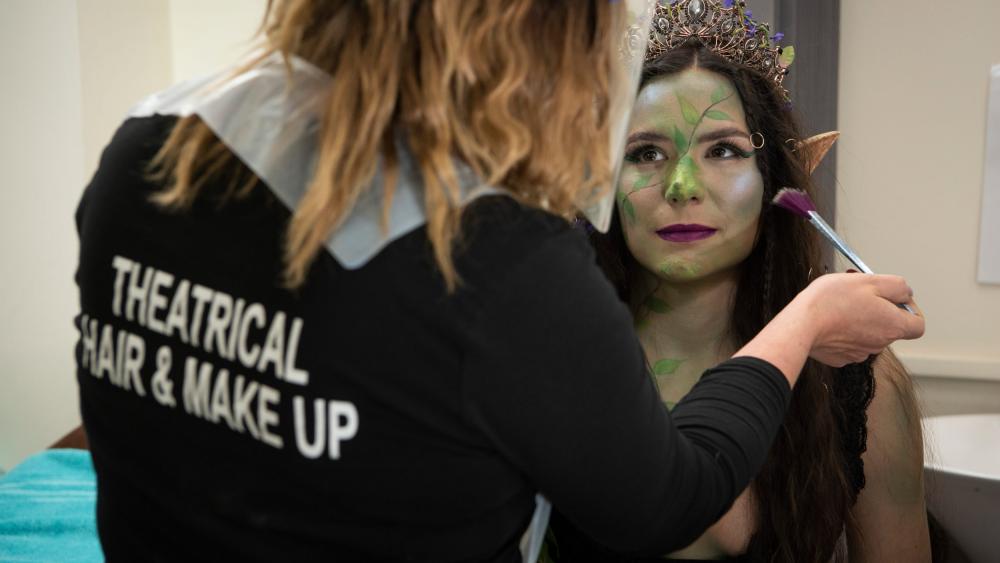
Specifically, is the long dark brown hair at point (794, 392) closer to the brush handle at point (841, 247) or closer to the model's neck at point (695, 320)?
the model's neck at point (695, 320)

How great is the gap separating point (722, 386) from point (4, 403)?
98.9 inches

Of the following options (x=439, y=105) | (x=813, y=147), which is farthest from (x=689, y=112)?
(x=439, y=105)

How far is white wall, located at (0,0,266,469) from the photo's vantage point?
2309 millimetres

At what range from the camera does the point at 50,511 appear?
1714 millimetres

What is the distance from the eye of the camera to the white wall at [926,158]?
78.4 inches

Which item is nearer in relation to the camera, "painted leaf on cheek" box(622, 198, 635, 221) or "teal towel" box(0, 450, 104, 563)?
"painted leaf on cheek" box(622, 198, 635, 221)

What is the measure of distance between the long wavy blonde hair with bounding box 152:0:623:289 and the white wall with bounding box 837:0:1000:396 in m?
1.72

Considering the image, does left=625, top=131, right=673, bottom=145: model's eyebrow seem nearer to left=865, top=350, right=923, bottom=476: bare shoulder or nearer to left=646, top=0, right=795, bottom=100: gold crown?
left=646, top=0, right=795, bottom=100: gold crown

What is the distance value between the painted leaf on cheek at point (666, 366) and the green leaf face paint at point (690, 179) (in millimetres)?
131

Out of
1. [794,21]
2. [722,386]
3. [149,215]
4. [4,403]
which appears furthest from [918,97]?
[4,403]

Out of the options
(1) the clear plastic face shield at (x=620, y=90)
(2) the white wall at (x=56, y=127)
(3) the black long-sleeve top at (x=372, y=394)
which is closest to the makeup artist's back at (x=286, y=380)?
(3) the black long-sleeve top at (x=372, y=394)

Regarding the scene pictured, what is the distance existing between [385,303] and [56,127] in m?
2.19

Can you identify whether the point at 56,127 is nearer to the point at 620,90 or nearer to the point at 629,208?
the point at 629,208

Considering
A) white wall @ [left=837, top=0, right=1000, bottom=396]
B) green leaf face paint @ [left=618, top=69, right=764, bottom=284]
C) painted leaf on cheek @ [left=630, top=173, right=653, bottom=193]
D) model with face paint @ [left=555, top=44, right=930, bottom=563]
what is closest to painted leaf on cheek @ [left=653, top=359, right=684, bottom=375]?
model with face paint @ [left=555, top=44, right=930, bottom=563]
